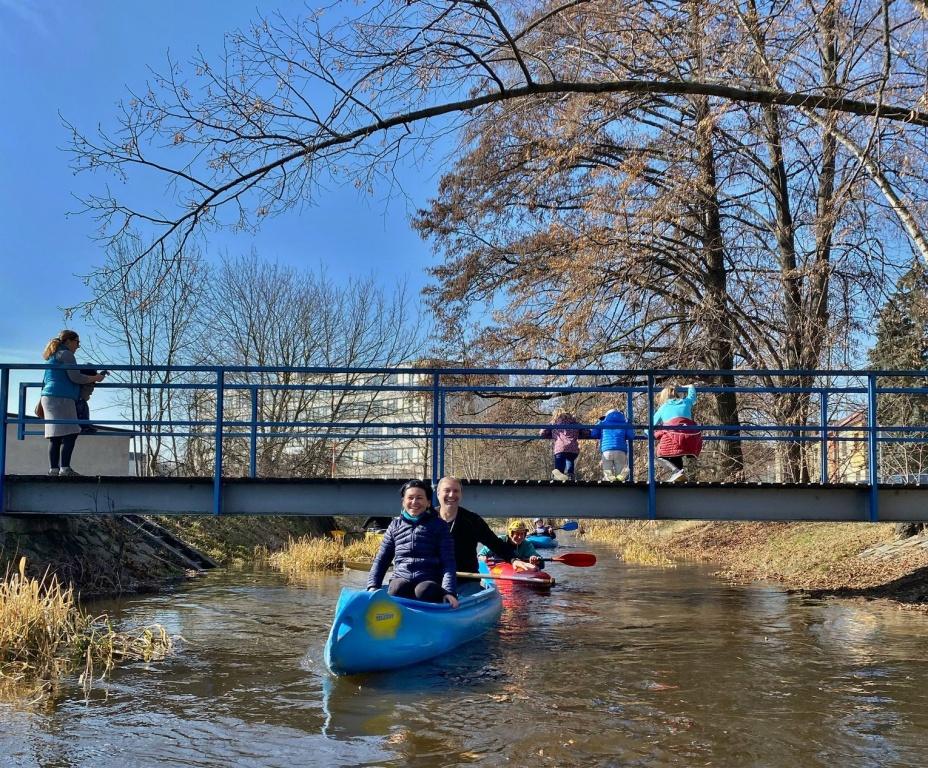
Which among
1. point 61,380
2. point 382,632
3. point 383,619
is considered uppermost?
point 61,380

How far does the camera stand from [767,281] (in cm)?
1770

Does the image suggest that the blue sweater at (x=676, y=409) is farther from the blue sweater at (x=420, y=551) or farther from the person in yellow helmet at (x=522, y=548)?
the blue sweater at (x=420, y=551)

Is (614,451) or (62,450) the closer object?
(62,450)

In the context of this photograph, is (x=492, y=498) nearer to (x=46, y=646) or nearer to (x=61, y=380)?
(x=46, y=646)

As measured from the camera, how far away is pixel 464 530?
9852 mm

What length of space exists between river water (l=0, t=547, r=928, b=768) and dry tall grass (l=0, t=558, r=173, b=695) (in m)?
0.28

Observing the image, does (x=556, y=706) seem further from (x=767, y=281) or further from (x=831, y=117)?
(x=767, y=281)

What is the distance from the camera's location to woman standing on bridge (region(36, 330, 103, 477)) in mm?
11141

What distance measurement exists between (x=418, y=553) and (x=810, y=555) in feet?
34.0

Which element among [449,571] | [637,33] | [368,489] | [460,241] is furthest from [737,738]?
[460,241]

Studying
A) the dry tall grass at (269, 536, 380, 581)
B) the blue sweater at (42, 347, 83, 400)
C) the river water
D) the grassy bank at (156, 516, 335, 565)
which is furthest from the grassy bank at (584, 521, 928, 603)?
the blue sweater at (42, 347, 83, 400)

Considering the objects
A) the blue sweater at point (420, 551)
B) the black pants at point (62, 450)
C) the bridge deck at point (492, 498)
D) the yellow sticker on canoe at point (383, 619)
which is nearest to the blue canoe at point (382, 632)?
the yellow sticker on canoe at point (383, 619)

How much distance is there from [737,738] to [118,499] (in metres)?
7.76

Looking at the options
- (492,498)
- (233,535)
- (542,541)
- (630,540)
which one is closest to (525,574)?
(492,498)
